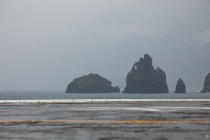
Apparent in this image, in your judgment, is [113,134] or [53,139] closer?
[53,139]

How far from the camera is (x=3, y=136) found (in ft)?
71.3

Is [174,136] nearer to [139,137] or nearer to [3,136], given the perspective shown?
[139,137]

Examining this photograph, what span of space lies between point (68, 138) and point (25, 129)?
569 centimetres

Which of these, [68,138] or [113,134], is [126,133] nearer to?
[113,134]

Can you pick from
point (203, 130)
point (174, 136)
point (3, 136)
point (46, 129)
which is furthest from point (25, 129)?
point (203, 130)

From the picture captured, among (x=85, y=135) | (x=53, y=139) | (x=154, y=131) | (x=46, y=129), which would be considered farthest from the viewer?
(x=46, y=129)

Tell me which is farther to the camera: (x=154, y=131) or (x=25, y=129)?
(x=25, y=129)

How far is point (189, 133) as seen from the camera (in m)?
22.4

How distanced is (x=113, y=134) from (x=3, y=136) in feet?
21.6

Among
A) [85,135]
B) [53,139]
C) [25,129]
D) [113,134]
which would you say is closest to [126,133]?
[113,134]

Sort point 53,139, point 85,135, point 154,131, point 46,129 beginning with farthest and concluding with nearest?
point 46,129 → point 154,131 → point 85,135 → point 53,139

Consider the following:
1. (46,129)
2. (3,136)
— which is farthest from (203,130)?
(3,136)

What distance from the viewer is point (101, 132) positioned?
23.4 metres

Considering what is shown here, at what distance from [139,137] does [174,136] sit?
2051 mm
